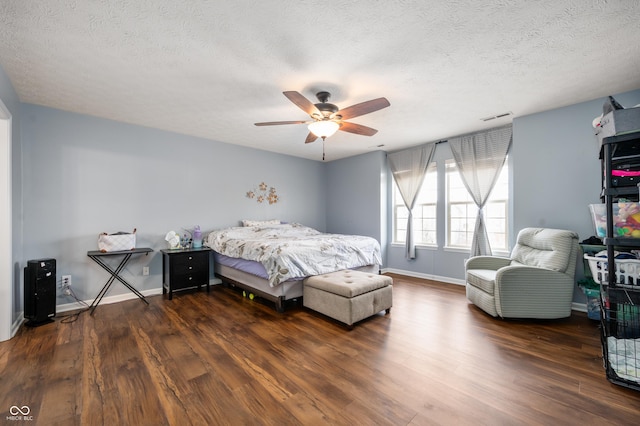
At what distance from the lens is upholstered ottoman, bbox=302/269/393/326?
9.12 ft

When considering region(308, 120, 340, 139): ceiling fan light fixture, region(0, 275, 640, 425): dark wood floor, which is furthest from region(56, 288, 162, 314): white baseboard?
region(308, 120, 340, 139): ceiling fan light fixture

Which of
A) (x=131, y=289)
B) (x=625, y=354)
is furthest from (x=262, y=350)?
(x=625, y=354)

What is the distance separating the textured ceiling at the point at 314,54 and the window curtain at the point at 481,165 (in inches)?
26.1

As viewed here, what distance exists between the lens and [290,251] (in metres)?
3.22

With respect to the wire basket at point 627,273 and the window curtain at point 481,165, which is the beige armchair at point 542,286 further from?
the window curtain at point 481,165

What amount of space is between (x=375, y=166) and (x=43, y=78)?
15.8ft

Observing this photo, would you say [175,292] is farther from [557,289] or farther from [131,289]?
[557,289]

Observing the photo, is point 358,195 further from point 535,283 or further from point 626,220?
point 626,220

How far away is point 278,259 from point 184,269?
1691 mm

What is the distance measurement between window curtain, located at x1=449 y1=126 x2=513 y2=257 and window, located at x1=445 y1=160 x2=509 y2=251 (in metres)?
0.15

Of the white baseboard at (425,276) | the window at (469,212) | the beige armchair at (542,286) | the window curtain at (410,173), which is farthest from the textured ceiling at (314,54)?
the white baseboard at (425,276)

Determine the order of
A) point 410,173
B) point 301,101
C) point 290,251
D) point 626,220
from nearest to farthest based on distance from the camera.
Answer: point 626,220 → point 301,101 → point 290,251 → point 410,173

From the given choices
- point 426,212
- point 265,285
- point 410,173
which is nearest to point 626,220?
point 426,212

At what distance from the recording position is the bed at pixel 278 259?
318 centimetres
